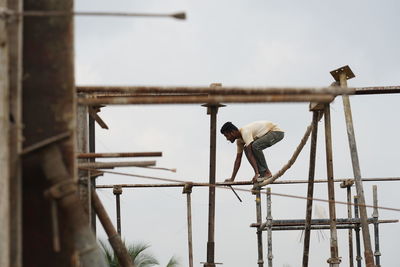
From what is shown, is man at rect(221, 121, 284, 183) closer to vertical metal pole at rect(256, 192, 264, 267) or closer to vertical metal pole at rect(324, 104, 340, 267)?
vertical metal pole at rect(256, 192, 264, 267)

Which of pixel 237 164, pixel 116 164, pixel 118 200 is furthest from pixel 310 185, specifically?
pixel 118 200

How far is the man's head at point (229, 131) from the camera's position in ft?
53.1

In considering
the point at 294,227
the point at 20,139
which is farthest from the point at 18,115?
the point at 294,227

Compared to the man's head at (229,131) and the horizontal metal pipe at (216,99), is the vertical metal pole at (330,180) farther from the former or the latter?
the man's head at (229,131)

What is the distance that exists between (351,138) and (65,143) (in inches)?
182

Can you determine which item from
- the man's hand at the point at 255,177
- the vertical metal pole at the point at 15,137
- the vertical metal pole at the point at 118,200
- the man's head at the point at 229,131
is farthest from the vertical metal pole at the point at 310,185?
the man's head at the point at 229,131

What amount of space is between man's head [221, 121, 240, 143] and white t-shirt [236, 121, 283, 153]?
0.17m

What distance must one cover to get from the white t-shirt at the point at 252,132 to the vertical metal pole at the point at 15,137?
33.5ft

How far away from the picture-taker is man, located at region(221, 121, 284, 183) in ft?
52.5

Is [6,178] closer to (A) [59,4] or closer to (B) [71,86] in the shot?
(B) [71,86]

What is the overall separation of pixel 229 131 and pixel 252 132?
52 cm

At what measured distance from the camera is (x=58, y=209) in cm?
626

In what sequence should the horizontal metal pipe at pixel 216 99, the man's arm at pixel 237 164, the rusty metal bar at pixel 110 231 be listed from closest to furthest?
the horizontal metal pipe at pixel 216 99
the rusty metal bar at pixel 110 231
the man's arm at pixel 237 164

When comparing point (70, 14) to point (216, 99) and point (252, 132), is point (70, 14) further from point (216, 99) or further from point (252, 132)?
point (252, 132)
